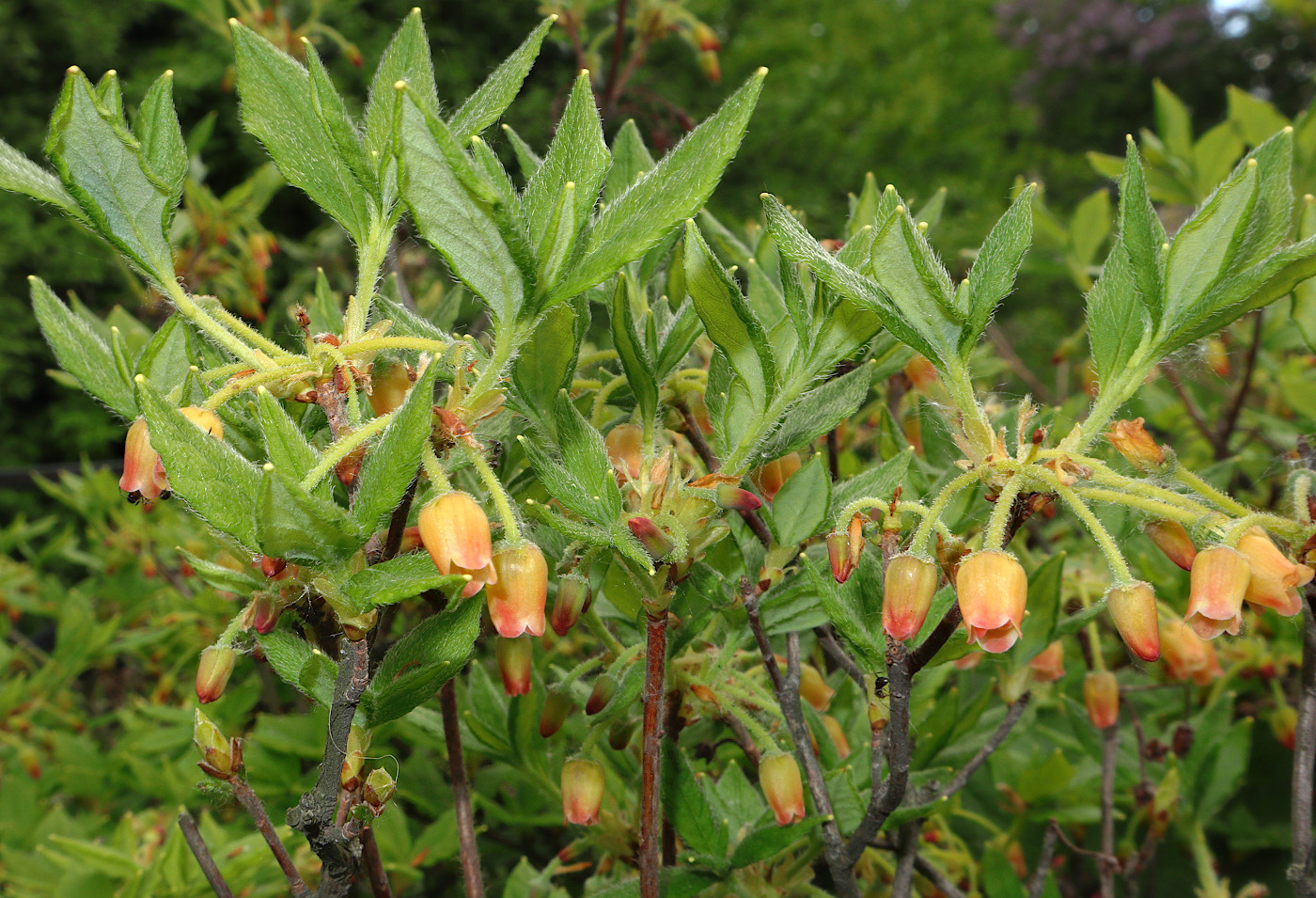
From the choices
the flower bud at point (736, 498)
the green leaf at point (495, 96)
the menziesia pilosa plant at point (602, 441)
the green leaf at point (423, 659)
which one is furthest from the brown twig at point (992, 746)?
the green leaf at point (495, 96)

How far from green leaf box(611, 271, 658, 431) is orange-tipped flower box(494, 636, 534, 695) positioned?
26 centimetres

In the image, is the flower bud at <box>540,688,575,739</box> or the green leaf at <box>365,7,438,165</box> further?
the flower bud at <box>540,688,575,739</box>

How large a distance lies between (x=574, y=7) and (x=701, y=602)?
1.82m

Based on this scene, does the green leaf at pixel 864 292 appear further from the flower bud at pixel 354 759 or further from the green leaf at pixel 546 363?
the flower bud at pixel 354 759

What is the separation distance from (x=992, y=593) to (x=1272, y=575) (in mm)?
185

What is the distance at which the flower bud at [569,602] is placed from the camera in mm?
708

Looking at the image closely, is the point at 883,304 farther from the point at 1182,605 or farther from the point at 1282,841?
the point at 1282,841

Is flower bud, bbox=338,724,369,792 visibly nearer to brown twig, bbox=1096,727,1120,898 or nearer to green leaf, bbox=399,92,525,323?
green leaf, bbox=399,92,525,323

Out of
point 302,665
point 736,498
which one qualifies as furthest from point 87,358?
point 736,498

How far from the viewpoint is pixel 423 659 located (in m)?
0.63

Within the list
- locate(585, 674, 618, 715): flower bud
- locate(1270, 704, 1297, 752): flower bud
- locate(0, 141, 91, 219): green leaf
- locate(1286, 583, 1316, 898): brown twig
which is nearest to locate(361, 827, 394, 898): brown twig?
locate(585, 674, 618, 715): flower bud

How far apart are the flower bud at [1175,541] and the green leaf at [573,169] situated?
488mm

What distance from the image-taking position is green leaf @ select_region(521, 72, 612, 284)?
1.78 ft

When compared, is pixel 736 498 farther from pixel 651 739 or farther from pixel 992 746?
pixel 992 746
